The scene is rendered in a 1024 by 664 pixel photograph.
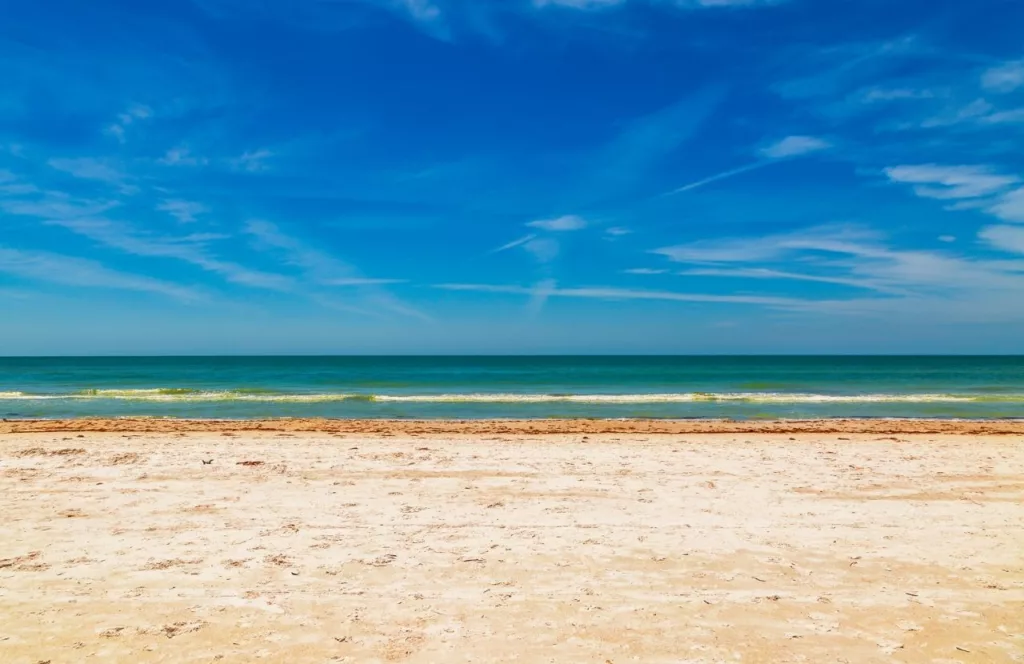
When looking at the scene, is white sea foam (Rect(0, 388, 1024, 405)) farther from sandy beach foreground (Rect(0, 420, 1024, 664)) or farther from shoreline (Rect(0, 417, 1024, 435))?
sandy beach foreground (Rect(0, 420, 1024, 664))

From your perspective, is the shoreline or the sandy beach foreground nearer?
the sandy beach foreground

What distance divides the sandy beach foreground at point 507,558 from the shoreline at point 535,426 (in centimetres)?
497

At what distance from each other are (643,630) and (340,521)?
381 centimetres

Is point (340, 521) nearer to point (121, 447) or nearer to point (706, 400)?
point (121, 447)

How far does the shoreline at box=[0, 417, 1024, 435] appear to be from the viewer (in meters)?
15.9

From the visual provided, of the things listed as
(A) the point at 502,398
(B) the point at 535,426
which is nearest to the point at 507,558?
(B) the point at 535,426

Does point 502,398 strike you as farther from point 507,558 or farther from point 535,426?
point 507,558

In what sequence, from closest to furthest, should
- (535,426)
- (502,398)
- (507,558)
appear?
(507,558)
(535,426)
(502,398)

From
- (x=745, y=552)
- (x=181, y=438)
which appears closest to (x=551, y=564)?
(x=745, y=552)

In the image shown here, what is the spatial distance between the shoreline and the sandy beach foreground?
4969 mm

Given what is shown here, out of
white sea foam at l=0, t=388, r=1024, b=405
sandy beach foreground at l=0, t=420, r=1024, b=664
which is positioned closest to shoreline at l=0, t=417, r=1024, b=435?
sandy beach foreground at l=0, t=420, r=1024, b=664

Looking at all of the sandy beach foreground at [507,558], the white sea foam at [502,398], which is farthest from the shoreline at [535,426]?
the white sea foam at [502,398]

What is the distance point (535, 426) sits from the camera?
56.9ft

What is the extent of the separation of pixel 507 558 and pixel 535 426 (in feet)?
38.3
